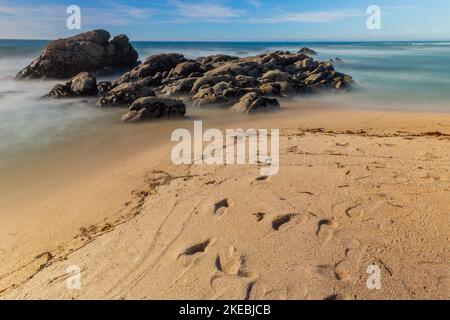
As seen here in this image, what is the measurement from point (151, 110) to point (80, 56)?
2120 cm

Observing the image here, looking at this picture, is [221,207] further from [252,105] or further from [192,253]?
[252,105]

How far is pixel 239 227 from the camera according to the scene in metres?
4.55

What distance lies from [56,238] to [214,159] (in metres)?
3.42

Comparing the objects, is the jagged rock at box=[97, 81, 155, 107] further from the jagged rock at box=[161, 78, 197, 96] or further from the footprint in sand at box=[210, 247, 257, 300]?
the footprint in sand at box=[210, 247, 257, 300]

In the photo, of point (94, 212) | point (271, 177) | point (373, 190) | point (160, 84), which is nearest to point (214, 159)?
point (271, 177)

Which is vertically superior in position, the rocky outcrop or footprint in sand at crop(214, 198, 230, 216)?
the rocky outcrop

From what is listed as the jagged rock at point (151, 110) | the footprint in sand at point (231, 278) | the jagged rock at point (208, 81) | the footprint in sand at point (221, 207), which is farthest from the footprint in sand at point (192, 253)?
the jagged rock at point (208, 81)

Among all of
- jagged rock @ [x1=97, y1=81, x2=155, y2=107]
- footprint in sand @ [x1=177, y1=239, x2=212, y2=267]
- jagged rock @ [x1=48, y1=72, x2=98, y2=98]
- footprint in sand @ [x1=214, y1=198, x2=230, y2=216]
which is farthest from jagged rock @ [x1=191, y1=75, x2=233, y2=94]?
footprint in sand @ [x1=177, y1=239, x2=212, y2=267]

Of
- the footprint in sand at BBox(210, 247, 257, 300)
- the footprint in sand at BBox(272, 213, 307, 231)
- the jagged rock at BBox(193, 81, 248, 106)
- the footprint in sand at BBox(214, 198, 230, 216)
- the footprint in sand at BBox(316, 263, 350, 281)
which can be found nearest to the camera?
the footprint in sand at BBox(210, 247, 257, 300)

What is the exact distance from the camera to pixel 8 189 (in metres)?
6.86

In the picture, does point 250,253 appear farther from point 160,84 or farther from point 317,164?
point 160,84

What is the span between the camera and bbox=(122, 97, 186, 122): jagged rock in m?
12.7

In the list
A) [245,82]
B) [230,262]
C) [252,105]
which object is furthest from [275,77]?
[230,262]

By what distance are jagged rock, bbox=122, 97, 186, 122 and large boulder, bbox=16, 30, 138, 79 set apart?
1987cm
